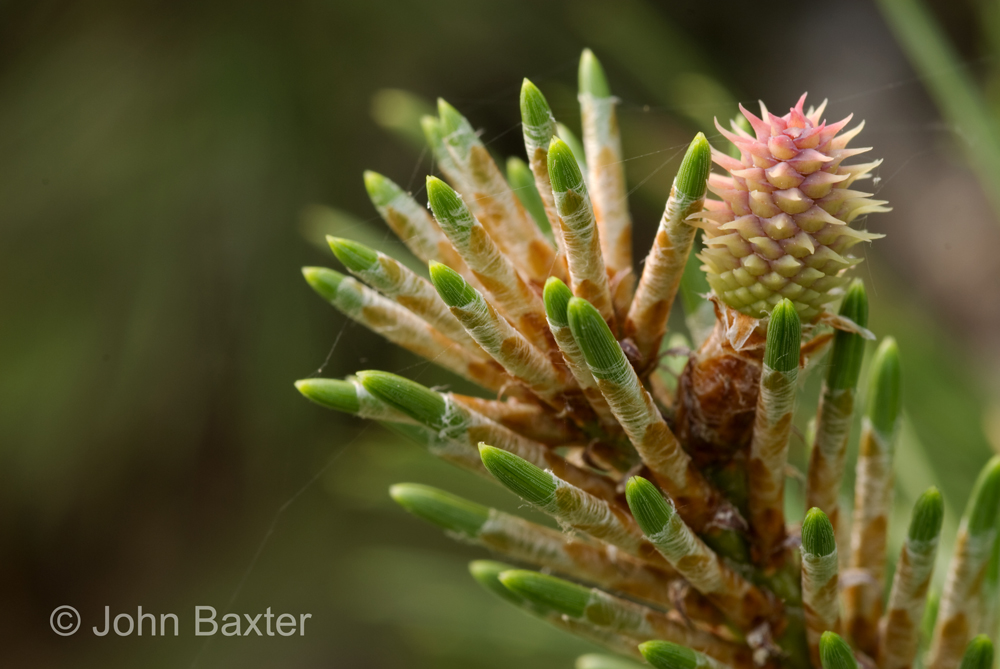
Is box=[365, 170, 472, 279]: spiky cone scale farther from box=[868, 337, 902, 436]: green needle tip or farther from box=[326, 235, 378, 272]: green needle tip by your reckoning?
box=[868, 337, 902, 436]: green needle tip

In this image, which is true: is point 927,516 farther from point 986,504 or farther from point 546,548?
point 546,548

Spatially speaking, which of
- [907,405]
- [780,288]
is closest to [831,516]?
[780,288]

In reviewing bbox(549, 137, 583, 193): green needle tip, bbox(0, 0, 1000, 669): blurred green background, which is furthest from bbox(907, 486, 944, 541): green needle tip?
bbox(0, 0, 1000, 669): blurred green background

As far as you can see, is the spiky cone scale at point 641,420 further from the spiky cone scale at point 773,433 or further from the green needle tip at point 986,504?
the green needle tip at point 986,504

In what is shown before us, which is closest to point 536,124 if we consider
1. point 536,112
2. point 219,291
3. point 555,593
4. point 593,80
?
point 536,112

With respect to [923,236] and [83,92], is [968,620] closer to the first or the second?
[83,92]

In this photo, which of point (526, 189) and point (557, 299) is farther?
point (526, 189)
